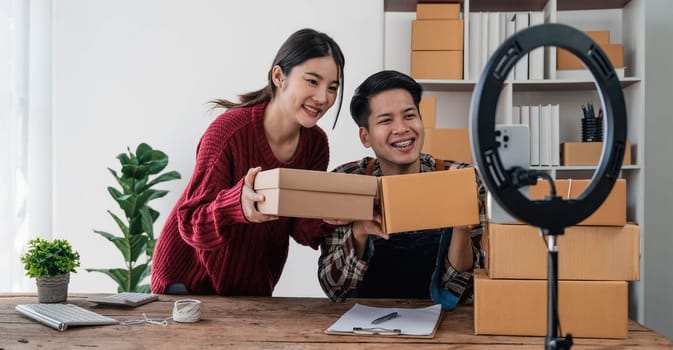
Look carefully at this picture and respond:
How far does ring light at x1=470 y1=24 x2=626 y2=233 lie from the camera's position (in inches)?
26.4

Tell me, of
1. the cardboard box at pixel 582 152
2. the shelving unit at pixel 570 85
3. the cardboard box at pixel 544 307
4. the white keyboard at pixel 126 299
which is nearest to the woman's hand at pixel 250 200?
the white keyboard at pixel 126 299

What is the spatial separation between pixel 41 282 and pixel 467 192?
108 cm

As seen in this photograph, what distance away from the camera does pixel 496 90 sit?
0.67 m

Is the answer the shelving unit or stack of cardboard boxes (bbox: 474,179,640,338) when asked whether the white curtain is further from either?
stack of cardboard boxes (bbox: 474,179,640,338)

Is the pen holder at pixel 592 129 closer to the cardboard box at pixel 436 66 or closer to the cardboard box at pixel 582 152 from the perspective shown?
the cardboard box at pixel 582 152

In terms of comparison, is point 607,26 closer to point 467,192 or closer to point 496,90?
point 467,192

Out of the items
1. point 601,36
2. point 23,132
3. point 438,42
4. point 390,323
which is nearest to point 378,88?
point 390,323

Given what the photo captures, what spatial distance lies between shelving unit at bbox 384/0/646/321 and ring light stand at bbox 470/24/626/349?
2045 mm

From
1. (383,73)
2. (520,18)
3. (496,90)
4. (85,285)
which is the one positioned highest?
(520,18)

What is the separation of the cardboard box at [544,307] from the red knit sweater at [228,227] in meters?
0.53

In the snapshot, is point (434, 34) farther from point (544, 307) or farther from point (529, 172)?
point (529, 172)

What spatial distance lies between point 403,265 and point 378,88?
1.78ft

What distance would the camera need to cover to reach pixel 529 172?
0.69m

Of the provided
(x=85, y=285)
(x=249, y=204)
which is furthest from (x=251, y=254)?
(x=85, y=285)
